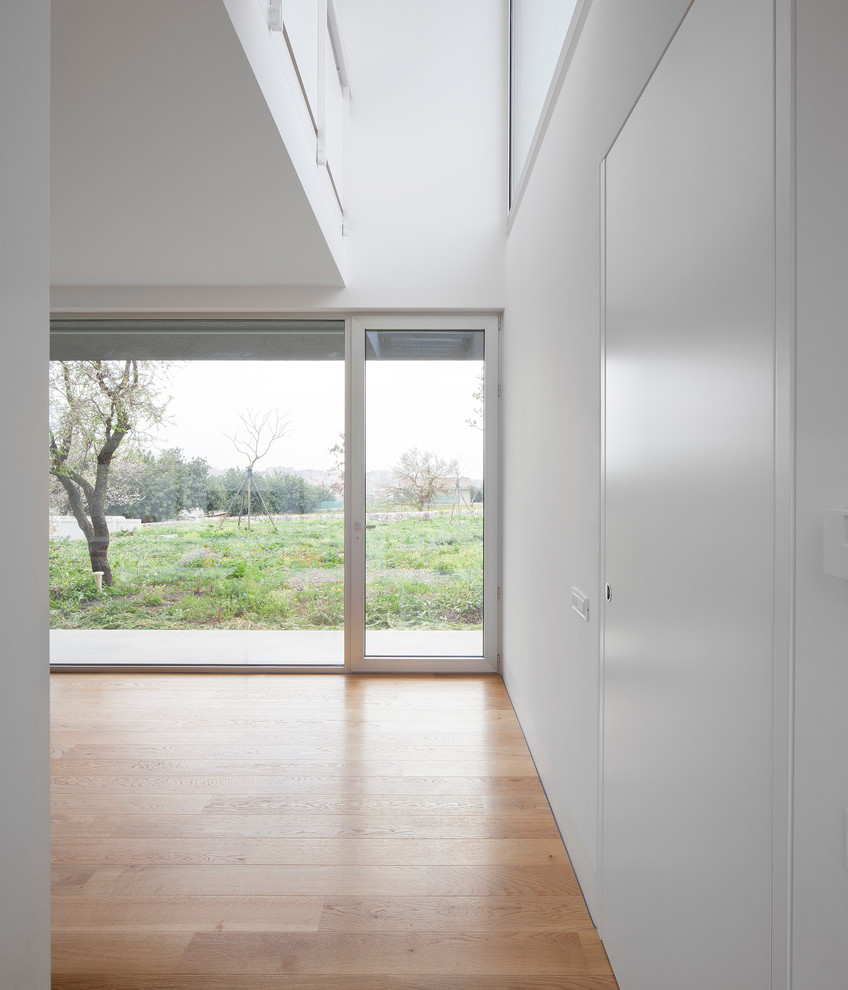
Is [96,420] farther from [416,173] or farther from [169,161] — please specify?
[416,173]

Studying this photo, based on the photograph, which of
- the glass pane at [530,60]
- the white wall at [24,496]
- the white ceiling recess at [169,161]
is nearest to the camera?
the white wall at [24,496]

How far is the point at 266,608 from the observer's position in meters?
3.75

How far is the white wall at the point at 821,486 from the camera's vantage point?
678mm

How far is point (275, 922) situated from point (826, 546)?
1746mm

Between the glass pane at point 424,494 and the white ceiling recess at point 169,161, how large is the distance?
74 centimetres

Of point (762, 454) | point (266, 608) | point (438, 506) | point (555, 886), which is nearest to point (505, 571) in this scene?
point (438, 506)

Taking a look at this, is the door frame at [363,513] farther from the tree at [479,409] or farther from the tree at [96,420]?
the tree at [96,420]

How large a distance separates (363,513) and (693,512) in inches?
109

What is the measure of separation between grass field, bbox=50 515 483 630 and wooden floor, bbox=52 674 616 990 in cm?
71

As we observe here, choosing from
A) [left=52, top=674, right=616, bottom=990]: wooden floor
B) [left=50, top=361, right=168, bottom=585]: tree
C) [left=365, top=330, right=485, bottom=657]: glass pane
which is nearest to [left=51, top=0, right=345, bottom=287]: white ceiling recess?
[left=50, top=361, right=168, bottom=585]: tree

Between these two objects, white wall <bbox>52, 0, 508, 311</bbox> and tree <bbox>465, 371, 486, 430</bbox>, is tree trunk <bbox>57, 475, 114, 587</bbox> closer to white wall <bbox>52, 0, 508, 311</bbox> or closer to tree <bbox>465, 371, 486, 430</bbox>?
white wall <bbox>52, 0, 508, 311</bbox>

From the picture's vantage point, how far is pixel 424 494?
3721mm

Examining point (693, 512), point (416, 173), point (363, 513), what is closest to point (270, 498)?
point (363, 513)

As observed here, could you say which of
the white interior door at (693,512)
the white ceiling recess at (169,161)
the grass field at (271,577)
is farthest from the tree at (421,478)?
the white interior door at (693,512)
